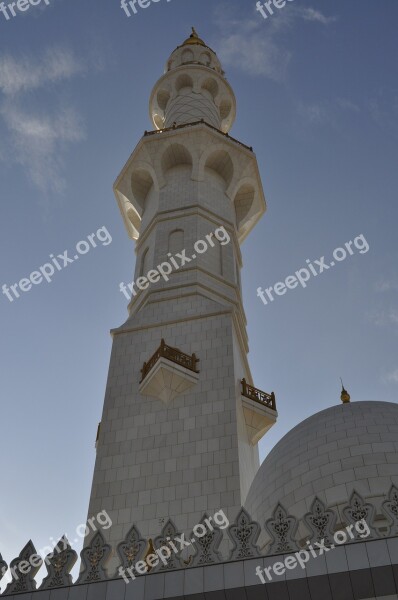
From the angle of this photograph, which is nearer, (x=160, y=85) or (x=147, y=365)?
(x=147, y=365)

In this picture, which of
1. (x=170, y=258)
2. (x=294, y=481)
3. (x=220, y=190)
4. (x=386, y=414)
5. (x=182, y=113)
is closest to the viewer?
(x=294, y=481)

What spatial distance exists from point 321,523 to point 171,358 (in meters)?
8.03

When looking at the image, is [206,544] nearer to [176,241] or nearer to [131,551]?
[131,551]

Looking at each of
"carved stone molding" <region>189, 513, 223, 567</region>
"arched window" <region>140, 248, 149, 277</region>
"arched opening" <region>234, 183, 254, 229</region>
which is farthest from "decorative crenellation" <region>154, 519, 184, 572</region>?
"arched opening" <region>234, 183, 254, 229</region>

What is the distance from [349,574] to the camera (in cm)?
750

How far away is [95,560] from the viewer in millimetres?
8703

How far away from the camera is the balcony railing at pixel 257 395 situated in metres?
16.1

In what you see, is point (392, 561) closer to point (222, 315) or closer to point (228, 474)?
point (228, 474)

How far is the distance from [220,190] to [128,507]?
12375 mm

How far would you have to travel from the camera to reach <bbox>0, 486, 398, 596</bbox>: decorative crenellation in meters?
8.03

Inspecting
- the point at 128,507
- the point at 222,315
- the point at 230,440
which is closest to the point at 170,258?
the point at 222,315

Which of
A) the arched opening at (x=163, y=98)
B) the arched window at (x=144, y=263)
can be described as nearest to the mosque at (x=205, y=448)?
the arched window at (x=144, y=263)

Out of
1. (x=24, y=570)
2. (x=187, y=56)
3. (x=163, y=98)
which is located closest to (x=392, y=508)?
(x=24, y=570)

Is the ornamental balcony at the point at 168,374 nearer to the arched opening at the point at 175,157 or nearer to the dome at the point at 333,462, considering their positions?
the dome at the point at 333,462
